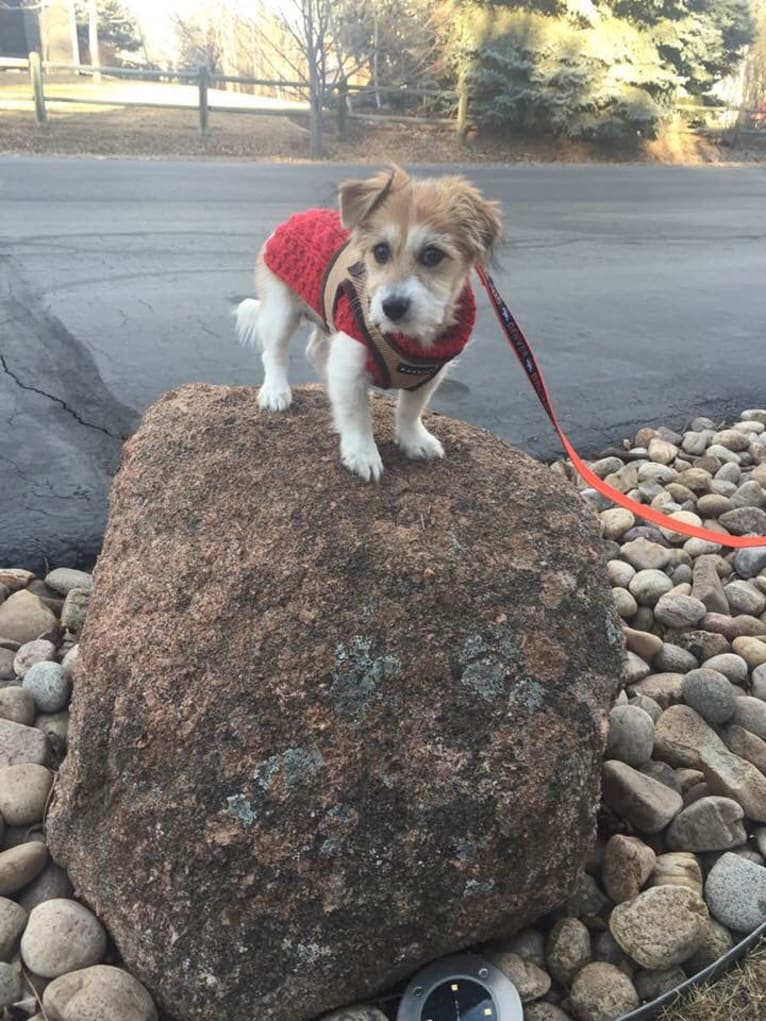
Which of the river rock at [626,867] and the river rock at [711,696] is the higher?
the river rock at [711,696]

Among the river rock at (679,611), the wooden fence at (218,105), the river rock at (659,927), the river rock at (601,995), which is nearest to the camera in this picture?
the river rock at (601,995)

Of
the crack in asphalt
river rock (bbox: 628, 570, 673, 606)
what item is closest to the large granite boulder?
river rock (bbox: 628, 570, 673, 606)

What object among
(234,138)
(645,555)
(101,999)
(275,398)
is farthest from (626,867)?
(234,138)

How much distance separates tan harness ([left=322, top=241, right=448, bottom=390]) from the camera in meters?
3.12

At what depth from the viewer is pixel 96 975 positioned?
250 cm

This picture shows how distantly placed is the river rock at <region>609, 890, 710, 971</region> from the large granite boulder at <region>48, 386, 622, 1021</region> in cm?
21

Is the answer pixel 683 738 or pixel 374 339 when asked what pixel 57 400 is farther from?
pixel 683 738

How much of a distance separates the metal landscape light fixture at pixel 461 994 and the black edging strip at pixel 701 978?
32 centimetres

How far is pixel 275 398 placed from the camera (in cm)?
389

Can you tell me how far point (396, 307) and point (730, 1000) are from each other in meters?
2.32

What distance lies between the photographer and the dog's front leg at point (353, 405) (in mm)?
3217

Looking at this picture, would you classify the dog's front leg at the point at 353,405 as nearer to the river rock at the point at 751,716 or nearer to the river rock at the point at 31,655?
the river rock at the point at 31,655

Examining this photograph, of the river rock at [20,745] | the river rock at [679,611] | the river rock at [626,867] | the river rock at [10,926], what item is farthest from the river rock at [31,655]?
the river rock at [679,611]

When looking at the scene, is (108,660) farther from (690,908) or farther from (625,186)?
(625,186)
